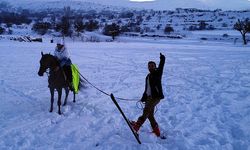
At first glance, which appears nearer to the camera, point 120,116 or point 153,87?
point 153,87

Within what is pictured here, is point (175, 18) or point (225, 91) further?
point (175, 18)

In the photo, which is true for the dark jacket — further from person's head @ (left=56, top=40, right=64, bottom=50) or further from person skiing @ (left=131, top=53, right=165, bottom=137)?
person's head @ (left=56, top=40, right=64, bottom=50)

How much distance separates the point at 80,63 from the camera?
24.4m

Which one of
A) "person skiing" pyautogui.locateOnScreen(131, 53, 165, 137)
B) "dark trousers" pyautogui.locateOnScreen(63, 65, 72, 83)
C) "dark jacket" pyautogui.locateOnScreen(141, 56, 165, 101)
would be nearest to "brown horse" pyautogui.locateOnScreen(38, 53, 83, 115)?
"dark trousers" pyautogui.locateOnScreen(63, 65, 72, 83)

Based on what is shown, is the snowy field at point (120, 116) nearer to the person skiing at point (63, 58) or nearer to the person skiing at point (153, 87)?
the person skiing at point (153, 87)

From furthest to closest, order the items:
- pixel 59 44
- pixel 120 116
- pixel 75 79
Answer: pixel 75 79, pixel 59 44, pixel 120 116

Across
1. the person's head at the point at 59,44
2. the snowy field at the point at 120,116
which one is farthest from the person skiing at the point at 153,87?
the person's head at the point at 59,44

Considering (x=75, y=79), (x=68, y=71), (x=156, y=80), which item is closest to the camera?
(x=156, y=80)

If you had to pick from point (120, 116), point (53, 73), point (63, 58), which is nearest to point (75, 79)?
point (63, 58)

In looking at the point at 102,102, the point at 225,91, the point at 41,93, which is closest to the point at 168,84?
the point at 225,91

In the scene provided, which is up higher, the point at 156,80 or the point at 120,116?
the point at 156,80

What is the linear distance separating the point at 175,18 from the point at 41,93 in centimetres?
14272

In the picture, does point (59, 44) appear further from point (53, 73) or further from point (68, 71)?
point (53, 73)

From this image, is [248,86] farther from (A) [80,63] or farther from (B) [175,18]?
(B) [175,18]
